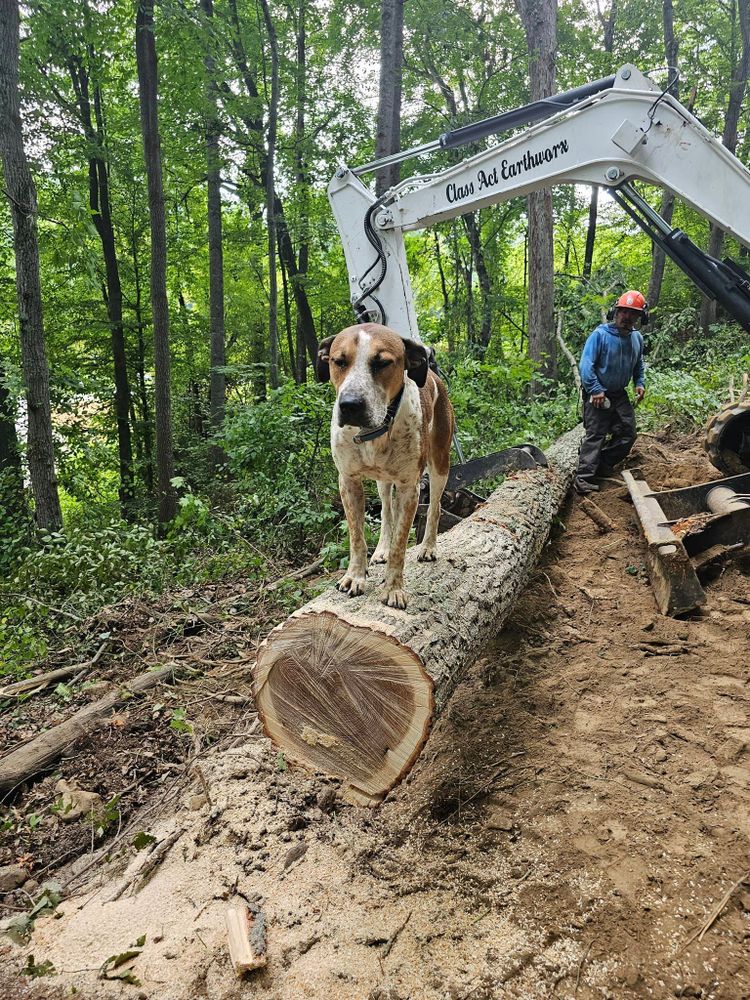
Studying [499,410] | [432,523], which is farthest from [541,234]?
[432,523]

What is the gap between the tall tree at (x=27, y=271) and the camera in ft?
22.6

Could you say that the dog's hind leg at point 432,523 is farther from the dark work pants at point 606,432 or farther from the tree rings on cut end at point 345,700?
Answer: the dark work pants at point 606,432

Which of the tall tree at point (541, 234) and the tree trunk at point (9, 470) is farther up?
the tall tree at point (541, 234)

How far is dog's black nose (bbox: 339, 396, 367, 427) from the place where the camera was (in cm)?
249

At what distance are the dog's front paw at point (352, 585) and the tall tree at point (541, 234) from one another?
8782mm

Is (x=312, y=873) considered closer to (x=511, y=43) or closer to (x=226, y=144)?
(x=226, y=144)

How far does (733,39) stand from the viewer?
17469 mm

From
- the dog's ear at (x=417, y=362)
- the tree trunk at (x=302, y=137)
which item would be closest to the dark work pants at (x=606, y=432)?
the dog's ear at (x=417, y=362)

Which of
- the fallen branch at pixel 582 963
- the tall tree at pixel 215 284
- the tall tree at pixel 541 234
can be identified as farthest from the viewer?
the tall tree at pixel 215 284

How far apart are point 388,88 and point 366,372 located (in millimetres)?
8461

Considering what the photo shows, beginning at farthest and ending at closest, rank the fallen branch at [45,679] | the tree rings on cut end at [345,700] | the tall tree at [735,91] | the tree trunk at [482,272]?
the tree trunk at [482,272], the tall tree at [735,91], the fallen branch at [45,679], the tree rings on cut end at [345,700]

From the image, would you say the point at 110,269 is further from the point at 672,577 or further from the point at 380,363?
the point at 672,577

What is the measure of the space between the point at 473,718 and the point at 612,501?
3979mm

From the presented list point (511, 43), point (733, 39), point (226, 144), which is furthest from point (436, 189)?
point (733, 39)
